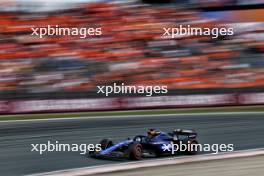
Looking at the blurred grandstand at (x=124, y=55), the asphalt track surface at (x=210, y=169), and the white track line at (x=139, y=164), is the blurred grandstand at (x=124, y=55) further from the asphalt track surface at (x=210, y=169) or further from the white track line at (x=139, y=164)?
the asphalt track surface at (x=210, y=169)

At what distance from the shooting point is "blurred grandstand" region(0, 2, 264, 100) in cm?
1893

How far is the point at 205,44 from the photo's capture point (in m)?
22.2

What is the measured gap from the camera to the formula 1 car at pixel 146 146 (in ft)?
29.9

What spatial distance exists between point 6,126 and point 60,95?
12.5 ft

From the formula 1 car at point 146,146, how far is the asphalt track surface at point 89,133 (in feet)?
0.94

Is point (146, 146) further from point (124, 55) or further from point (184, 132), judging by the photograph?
point (124, 55)

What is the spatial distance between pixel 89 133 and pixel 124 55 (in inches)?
343

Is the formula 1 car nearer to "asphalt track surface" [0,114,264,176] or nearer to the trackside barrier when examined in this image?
"asphalt track surface" [0,114,264,176]

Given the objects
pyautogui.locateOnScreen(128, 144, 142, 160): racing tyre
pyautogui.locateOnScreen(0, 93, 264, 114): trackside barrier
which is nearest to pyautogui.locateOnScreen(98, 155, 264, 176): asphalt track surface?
pyautogui.locateOnScreen(128, 144, 142, 160): racing tyre

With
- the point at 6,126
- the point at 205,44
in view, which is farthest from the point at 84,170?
the point at 205,44

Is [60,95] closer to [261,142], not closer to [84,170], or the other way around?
[261,142]

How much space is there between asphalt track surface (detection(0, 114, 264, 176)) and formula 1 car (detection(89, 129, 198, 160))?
286 mm

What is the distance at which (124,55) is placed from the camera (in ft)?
69.4

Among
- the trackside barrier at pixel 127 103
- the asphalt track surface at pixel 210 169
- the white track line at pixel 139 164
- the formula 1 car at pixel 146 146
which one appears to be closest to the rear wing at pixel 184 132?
the formula 1 car at pixel 146 146
